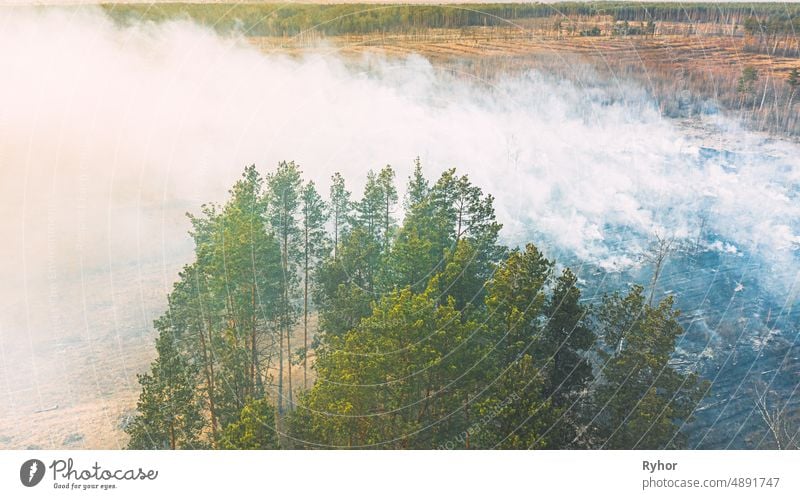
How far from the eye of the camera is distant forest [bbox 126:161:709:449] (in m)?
12.7

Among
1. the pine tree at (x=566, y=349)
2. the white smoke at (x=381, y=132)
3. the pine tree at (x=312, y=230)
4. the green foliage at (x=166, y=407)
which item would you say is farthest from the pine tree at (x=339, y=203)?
the pine tree at (x=566, y=349)

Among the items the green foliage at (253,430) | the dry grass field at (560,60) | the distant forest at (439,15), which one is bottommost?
the green foliage at (253,430)

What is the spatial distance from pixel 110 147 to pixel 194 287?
808cm

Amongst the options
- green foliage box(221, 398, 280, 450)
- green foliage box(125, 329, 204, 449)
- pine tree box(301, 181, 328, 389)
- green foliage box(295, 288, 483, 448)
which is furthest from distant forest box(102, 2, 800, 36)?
green foliage box(221, 398, 280, 450)

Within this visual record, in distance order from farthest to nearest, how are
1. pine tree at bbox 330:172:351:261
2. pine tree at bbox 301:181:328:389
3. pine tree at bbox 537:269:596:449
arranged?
pine tree at bbox 330:172:351:261 < pine tree at bbox 301:181:328:389 < pine tree at bbox 537:269:596:449

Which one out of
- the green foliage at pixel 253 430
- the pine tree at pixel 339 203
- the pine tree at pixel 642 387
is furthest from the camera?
the pine tree at pixel 339 203

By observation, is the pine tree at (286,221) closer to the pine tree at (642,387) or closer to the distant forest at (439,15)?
the distant forest at (439,15)

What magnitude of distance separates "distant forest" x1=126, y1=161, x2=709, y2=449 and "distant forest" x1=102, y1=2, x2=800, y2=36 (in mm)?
3802

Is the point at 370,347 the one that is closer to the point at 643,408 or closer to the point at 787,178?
the point at 643,408

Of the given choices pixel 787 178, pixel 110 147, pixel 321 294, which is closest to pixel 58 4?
pixel 110 147

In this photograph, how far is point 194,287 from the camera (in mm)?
Answer: 14562
